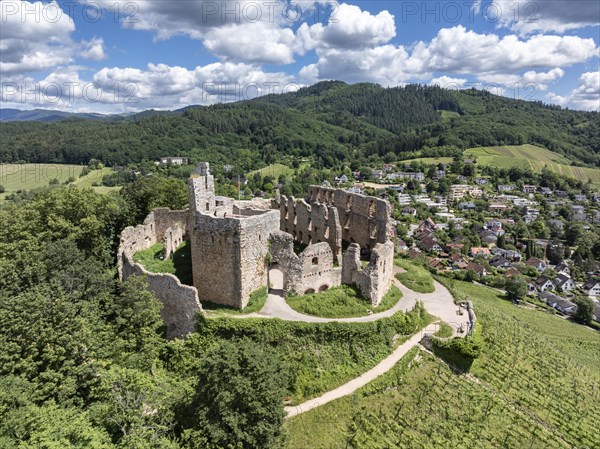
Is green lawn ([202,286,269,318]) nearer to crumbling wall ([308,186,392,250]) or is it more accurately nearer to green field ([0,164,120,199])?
crumbling wall ([308,186,392,250])

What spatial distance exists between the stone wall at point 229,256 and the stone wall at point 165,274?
7.79 feet

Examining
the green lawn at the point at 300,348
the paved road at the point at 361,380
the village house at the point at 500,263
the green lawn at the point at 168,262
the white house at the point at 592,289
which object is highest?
the green lawn at the point at 168,262

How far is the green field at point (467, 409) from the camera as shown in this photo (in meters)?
25.0

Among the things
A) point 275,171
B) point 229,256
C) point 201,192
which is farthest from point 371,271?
point 275,171

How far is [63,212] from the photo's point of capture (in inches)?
1522

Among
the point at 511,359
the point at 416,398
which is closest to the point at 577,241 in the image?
the point at 511,359

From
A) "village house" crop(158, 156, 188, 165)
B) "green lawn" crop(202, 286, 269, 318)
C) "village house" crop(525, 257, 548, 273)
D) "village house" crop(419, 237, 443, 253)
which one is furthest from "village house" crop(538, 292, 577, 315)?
"village house" crop(158, 156, 188, 165)

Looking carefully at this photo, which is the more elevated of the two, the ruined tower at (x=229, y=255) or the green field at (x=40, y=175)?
the ruined tower at (x=229, y=255)

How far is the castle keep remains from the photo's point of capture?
2977cm

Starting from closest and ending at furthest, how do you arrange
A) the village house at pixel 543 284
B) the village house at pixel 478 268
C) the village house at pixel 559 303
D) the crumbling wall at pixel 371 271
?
the crumbling wall at pixel 371 271
the village house at pixel 559 303
the village house at pixel 543 284
the village house at pixel 478 268

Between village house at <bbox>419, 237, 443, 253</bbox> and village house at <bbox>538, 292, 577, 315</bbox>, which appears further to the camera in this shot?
village house at <bbox>419, 237, 443, 253</bbox>

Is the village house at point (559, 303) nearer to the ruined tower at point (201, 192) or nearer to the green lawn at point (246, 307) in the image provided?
the green lawn at point (246, 307)

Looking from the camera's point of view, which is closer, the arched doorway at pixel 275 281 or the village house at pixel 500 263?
the arched doorway at pixel 275 281

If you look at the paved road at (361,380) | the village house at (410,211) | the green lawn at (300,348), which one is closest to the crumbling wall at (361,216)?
the paved road at (361,380)
